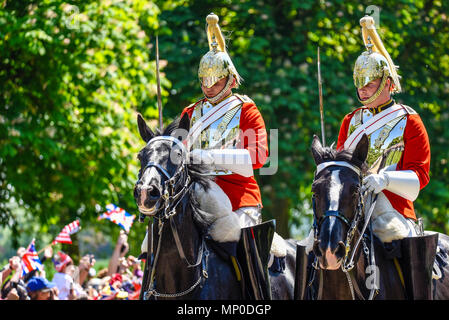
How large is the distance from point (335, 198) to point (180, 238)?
127 cm

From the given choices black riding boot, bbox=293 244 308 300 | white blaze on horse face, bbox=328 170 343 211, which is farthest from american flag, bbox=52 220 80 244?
white blaze on horse face, bbox=328 170 343 211

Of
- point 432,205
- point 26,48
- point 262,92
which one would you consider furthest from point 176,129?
point 432,205

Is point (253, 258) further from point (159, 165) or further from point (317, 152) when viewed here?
point (159, 165)

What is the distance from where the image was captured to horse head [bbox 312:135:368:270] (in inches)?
231

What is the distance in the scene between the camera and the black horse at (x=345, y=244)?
5.93 m

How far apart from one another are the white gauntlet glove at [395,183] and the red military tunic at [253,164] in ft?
3.58

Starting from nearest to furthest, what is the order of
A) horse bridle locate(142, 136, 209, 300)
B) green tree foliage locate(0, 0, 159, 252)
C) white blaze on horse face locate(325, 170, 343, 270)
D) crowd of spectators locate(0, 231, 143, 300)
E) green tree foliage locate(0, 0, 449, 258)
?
white blaze on horse face locate(325, 170, 343, 270), horse bridle locate(142, 136, 209, 300), crowd of spectators locate(0, 231, 143, 300), green tree foliage locate(0, 0, 159, 252), green tree foliage locate(0, 0, 449, 258)

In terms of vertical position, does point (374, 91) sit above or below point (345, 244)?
above

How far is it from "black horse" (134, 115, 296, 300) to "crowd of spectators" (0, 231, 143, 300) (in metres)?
4.02

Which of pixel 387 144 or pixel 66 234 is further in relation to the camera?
pixel 66 234

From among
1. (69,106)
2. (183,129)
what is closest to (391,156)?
(183,129)

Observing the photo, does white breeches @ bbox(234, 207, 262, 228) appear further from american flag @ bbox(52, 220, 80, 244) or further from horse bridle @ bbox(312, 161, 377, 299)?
american flag @ bbox(52, 220, 80, 244)

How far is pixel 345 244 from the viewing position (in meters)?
5.94

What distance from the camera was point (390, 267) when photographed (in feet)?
21.8
